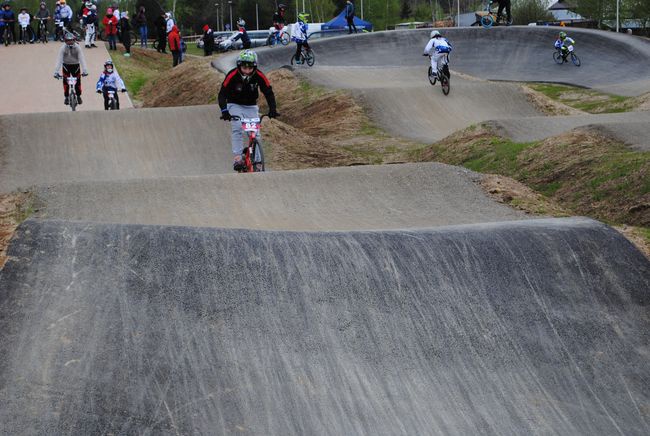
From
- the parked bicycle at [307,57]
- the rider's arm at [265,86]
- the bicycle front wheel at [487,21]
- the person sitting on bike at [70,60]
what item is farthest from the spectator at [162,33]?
the rider's arm at [265,86]

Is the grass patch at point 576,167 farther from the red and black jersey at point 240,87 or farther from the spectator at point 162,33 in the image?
the spectator at point 162,33

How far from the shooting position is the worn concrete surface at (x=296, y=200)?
1107cm

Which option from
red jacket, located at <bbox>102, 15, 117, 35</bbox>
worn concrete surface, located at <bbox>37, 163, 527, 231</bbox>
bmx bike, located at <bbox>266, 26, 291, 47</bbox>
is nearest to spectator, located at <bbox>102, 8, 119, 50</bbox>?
red jacket, located at <bbox>102, 15, 117, 35</bbox>

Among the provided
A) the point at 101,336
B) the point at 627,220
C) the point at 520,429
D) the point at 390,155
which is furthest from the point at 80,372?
the point at 390,155

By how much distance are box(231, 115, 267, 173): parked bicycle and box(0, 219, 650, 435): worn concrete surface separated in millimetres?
5502

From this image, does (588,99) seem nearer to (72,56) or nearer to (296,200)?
(72,56)

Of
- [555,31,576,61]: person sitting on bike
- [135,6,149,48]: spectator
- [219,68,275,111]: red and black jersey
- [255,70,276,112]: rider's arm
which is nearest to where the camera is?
[219,68,275,111]: red and black jersey

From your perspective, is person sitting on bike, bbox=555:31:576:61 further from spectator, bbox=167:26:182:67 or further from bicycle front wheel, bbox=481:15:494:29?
spectator, bbox=167:26:182:67

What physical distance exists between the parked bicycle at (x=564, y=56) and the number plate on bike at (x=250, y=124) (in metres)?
27.7

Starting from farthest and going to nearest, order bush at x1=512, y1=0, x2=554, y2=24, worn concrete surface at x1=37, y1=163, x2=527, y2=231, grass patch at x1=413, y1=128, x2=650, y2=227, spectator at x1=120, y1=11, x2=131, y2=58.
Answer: bush at x1=512, y1=0, x2=554, y2=24, spectator at x1=120, y1=11, x2=131, y2=58, grass patch at x1=413, y1=128, x2=650, y2=227, worn concrete surface at x1=37, y1=163, x2=527, y2=231

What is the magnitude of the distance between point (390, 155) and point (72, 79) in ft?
24.0

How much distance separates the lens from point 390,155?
20766 mm

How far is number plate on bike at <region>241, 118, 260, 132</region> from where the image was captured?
13445mm

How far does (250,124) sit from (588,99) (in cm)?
2099
